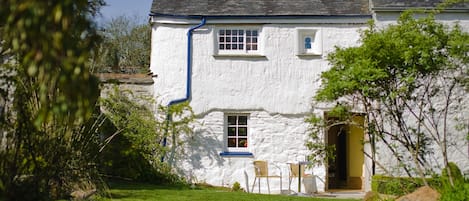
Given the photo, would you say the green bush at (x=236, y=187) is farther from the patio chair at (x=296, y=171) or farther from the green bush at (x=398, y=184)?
the green bush at (x=398, y=184)

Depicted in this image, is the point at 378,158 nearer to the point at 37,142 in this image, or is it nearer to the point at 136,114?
the point at 136,114

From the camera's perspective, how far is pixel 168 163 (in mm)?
18328

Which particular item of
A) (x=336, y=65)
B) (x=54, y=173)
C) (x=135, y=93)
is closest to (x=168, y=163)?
(x=135, y=93)

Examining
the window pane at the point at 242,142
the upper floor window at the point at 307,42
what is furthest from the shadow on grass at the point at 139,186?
the upper floor window at the point at 307,42

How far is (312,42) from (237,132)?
3507 millimetres

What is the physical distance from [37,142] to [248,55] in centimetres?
1201

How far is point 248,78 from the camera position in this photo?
1848 centimetres

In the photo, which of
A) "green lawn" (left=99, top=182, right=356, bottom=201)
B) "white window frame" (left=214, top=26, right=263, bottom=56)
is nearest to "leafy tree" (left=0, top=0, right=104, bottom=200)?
"green lawn" (left=99, top=182, right=356, bottom=201)

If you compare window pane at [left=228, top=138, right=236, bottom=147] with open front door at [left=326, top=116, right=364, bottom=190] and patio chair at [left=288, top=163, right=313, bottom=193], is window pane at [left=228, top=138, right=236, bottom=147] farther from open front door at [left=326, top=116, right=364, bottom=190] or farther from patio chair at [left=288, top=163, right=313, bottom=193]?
open front door at [left=326, top=116, right=364, bottom=190]

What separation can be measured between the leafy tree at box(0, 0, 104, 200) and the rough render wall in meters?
7.04

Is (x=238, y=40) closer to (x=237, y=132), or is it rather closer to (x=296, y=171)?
(x=237, y=132)

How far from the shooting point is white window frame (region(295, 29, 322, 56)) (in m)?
18.4

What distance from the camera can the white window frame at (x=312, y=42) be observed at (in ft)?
60.5

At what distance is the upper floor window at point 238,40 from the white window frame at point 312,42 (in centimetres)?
123
